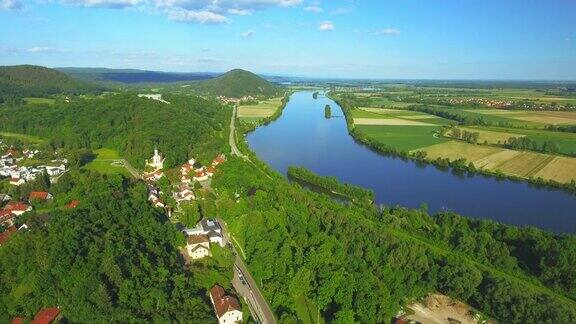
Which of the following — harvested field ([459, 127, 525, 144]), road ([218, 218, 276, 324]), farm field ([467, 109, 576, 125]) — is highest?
farm field ([467, 109, 576, 125])

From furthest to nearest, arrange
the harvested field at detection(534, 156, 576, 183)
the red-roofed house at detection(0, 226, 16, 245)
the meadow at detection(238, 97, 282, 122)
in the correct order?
the meadow at detection(238, 97, 282, 122) < the harvested field at detection(534, 156, 576, 183) < the red-roofed house at detection(0, 226, 16, 245)

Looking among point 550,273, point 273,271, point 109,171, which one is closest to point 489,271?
point 550,273

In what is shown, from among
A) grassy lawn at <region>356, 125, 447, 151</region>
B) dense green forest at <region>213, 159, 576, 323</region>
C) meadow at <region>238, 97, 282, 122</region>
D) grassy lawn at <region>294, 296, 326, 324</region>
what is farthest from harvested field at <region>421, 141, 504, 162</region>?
meadow at <region>238, 97, 282, 122</region>

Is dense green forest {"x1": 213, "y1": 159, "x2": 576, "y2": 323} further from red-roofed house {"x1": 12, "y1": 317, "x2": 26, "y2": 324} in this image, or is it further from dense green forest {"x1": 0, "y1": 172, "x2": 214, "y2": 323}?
red-roofed house {"x1": 12, "y1": 317, "x2": 26, "y2": 324}

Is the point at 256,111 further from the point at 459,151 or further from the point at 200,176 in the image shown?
the point at 200,176

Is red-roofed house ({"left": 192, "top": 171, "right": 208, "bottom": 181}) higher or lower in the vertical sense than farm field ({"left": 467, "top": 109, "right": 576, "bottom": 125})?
lower
